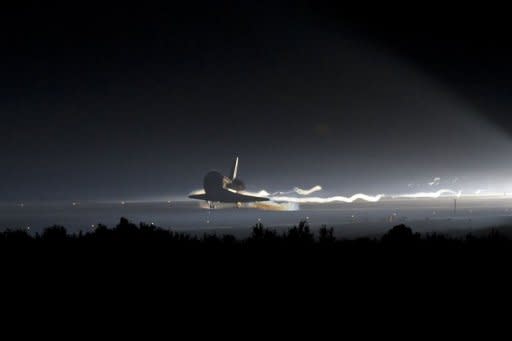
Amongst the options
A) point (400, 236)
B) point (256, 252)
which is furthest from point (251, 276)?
point (400, 236)

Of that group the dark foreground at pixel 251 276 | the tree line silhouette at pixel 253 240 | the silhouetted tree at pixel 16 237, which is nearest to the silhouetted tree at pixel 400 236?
the tree line silhouette at pixel 253 240

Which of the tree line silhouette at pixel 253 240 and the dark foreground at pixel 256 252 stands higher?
the tree line silhouette at pixel 253 240

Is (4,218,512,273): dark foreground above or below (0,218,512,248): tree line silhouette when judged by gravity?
below

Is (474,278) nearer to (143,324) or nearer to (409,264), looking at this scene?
(409,264)

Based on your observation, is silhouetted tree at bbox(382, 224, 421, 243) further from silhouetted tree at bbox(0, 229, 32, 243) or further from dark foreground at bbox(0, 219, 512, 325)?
silhouetted tree at bbox(0, 229, 32, 243)

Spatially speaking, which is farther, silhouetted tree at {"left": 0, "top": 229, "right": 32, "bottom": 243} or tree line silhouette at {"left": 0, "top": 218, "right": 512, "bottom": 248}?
silhouetted tree at {"left": 0, "top": 229, "right": 32, "bottom": 243}

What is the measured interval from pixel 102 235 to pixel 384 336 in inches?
919

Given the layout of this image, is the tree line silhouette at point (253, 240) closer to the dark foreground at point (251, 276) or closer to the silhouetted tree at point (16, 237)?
the silhouetted tree at point (16, 237)

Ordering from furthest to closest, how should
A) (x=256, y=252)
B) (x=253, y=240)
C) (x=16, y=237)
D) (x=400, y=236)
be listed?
1. (x=400, y=236)
2. (x=16, y=237)
3. (x=253, y=240)
4. (x=256, y=252)

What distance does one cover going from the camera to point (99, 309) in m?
20.4

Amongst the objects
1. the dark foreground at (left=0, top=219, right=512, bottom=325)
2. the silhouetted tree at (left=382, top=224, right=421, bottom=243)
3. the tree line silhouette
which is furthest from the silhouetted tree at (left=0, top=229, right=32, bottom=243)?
the silhouetted tree at (left=382, top=224, right=421, bottom=243)

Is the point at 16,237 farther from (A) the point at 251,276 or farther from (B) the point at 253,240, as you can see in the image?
(A) the point at 251,276

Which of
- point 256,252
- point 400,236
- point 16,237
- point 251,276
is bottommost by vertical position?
point 251,276

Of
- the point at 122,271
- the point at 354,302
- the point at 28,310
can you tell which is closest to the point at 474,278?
the point at 354,302
